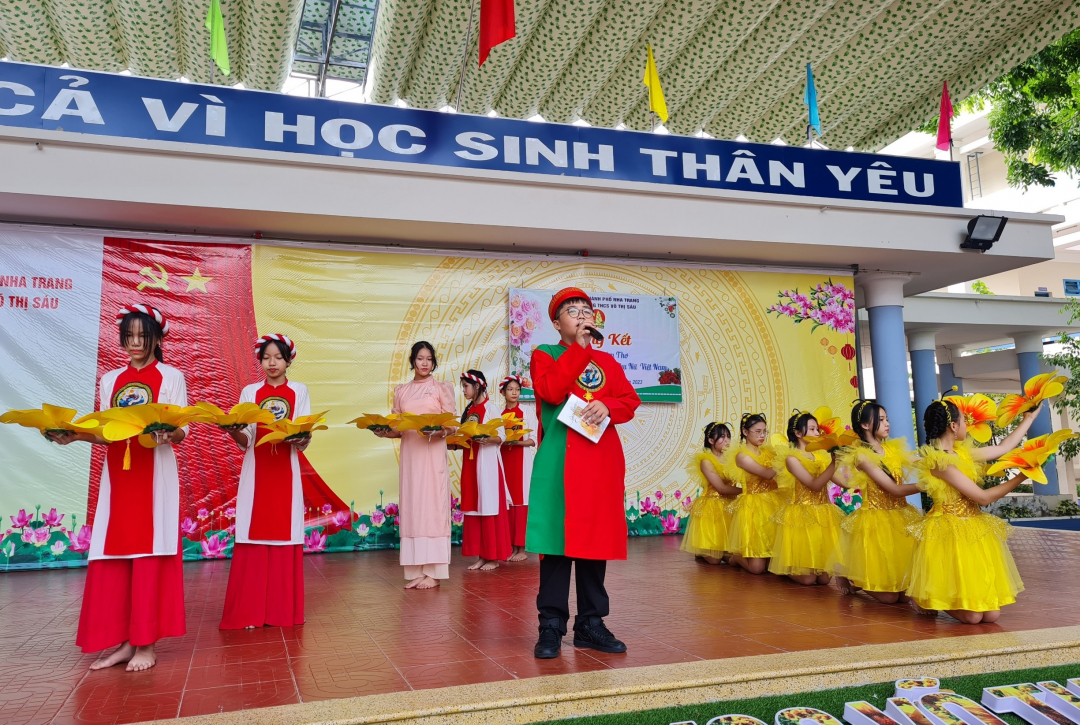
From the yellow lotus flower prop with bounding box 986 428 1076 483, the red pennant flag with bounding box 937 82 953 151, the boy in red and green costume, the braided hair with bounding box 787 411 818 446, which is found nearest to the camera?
the boy in red and green costume

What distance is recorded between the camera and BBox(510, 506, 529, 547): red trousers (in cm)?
625

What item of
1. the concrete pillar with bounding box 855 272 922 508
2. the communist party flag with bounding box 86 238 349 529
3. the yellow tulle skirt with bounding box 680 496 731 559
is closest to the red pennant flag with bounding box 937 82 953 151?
the concrete pillar with bounding box 855 272 922 508

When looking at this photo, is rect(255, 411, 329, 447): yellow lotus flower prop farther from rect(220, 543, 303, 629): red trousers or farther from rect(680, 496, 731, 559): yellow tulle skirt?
rect(680, 496, 731, 559): yellow tulle skirt

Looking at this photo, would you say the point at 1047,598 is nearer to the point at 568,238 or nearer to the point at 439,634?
the point at 439,634

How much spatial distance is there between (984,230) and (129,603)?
25.7 feet

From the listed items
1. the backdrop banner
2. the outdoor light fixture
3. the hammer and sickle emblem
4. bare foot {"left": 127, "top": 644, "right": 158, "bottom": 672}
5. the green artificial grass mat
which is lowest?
the green artificial grass mat

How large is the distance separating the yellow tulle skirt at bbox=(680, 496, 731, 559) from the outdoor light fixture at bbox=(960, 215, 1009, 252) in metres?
4.14

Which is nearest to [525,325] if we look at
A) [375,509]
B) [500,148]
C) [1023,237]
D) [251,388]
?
[500,148]

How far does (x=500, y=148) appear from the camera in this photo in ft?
22.6

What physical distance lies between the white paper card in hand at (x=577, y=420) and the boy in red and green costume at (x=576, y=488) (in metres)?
0.03

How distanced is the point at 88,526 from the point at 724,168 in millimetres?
6409

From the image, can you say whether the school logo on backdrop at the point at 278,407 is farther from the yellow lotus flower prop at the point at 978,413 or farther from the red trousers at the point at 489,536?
the yellow lotus flower prop at the point at 978,413

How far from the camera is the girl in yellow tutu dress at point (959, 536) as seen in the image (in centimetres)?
357

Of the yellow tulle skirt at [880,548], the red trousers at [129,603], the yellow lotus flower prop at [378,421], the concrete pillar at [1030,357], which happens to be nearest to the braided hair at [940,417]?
the yellow tulle skirt at [880,548]
